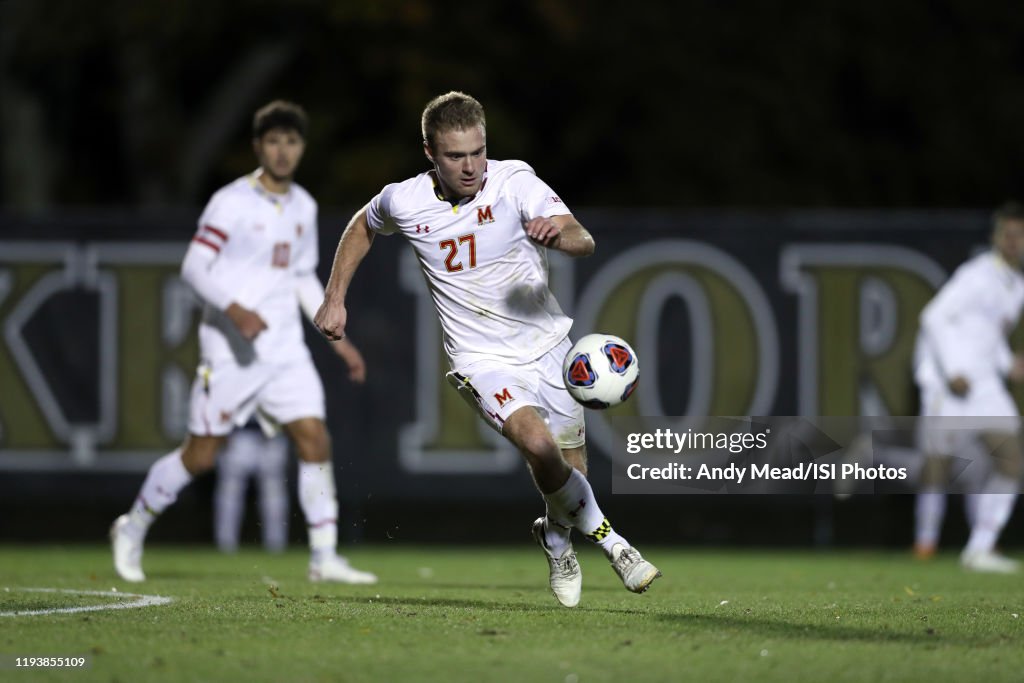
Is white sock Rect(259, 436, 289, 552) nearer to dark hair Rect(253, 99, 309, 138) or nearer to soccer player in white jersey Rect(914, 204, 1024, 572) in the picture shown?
dark hair Rect(253, 99, 309, 138)

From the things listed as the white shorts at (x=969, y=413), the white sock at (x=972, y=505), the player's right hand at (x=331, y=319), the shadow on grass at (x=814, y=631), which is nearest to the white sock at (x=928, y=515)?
the white sock at (x=972, y=505)

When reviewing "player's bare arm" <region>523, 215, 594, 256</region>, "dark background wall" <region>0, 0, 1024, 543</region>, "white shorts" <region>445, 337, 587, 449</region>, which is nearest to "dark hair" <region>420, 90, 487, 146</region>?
"player's bare arm" <region>523, 215, 594, 256</region>

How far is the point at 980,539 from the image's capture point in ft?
43.1

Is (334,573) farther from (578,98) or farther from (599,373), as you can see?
(578,98)

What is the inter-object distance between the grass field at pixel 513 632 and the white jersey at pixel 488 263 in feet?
4.13

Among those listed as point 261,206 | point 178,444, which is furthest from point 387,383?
point 261,206

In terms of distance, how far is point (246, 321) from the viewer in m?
10.0

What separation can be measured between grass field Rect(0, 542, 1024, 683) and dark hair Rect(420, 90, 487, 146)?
2172 millimetres

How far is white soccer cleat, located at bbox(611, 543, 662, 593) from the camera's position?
7.66 meters

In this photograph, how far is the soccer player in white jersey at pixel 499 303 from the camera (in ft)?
25.5

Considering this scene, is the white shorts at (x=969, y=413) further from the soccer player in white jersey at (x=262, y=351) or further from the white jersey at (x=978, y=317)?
the soccer player in white jersey at (x=262, y=351)

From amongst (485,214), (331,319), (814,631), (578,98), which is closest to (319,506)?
(331,319)

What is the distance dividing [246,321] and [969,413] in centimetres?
631

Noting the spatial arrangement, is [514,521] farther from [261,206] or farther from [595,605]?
[595,605]
